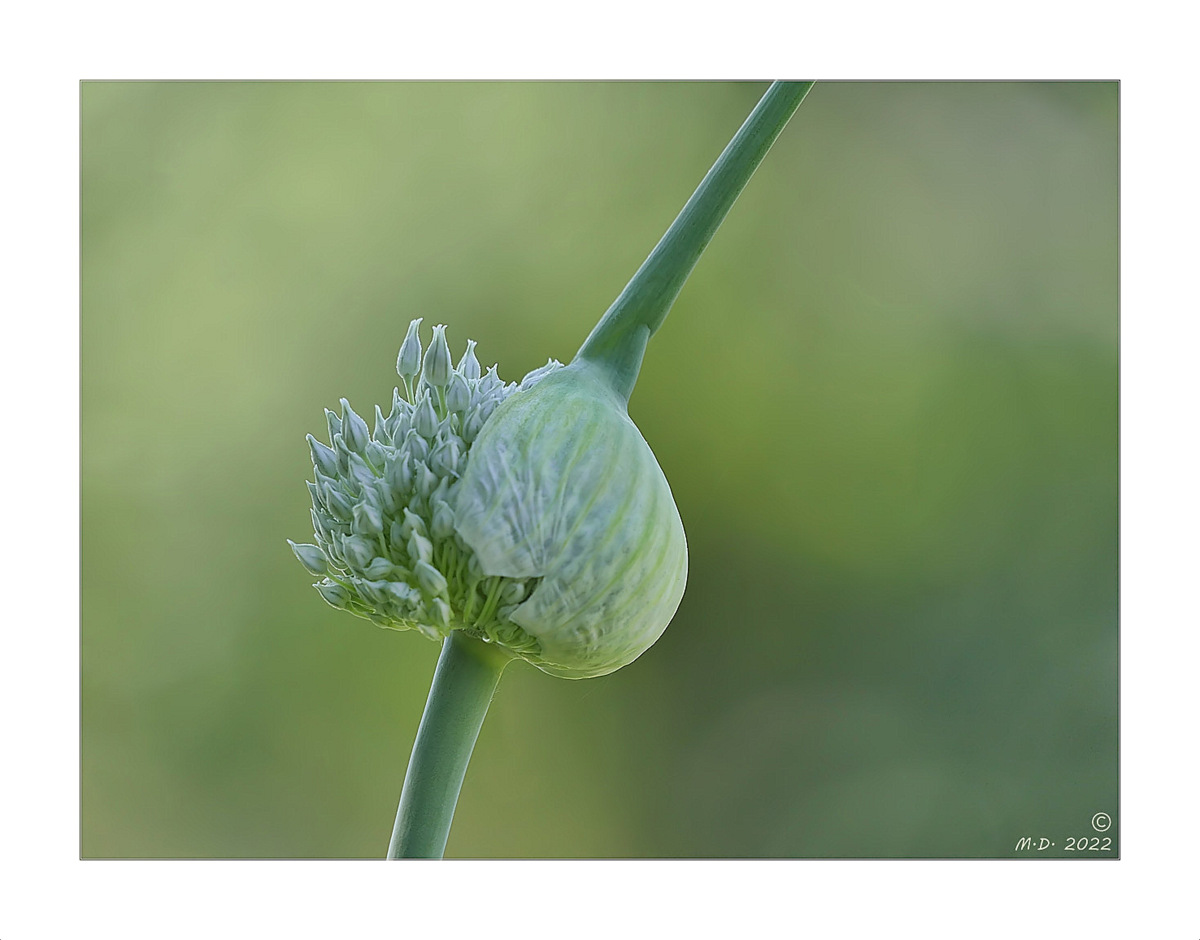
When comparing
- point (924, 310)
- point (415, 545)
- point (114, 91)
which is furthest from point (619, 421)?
point (924, 310)

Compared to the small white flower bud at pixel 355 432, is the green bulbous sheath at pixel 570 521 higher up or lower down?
lower down

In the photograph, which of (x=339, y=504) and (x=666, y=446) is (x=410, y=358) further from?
(x=666, y=446)

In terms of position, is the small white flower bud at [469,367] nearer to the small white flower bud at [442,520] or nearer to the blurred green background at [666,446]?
the small white flower bud at [442,520]

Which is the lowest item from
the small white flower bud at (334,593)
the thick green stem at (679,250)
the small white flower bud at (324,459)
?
the small white flower bud at (334,593)

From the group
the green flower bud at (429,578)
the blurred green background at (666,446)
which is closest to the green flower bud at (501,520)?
the green flower bud at (429,578)

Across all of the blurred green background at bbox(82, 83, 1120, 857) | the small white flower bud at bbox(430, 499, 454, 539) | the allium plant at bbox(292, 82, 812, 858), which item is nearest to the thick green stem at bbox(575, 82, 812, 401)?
the allium plant at bbox(292, 82, 812, 858)

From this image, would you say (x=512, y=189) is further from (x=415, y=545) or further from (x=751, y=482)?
(x=415, y=545)

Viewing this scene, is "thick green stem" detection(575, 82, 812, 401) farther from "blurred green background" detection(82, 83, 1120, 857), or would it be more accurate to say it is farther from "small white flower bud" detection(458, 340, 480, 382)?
"blurred green background" detection(82, 83, 1120, 857)
